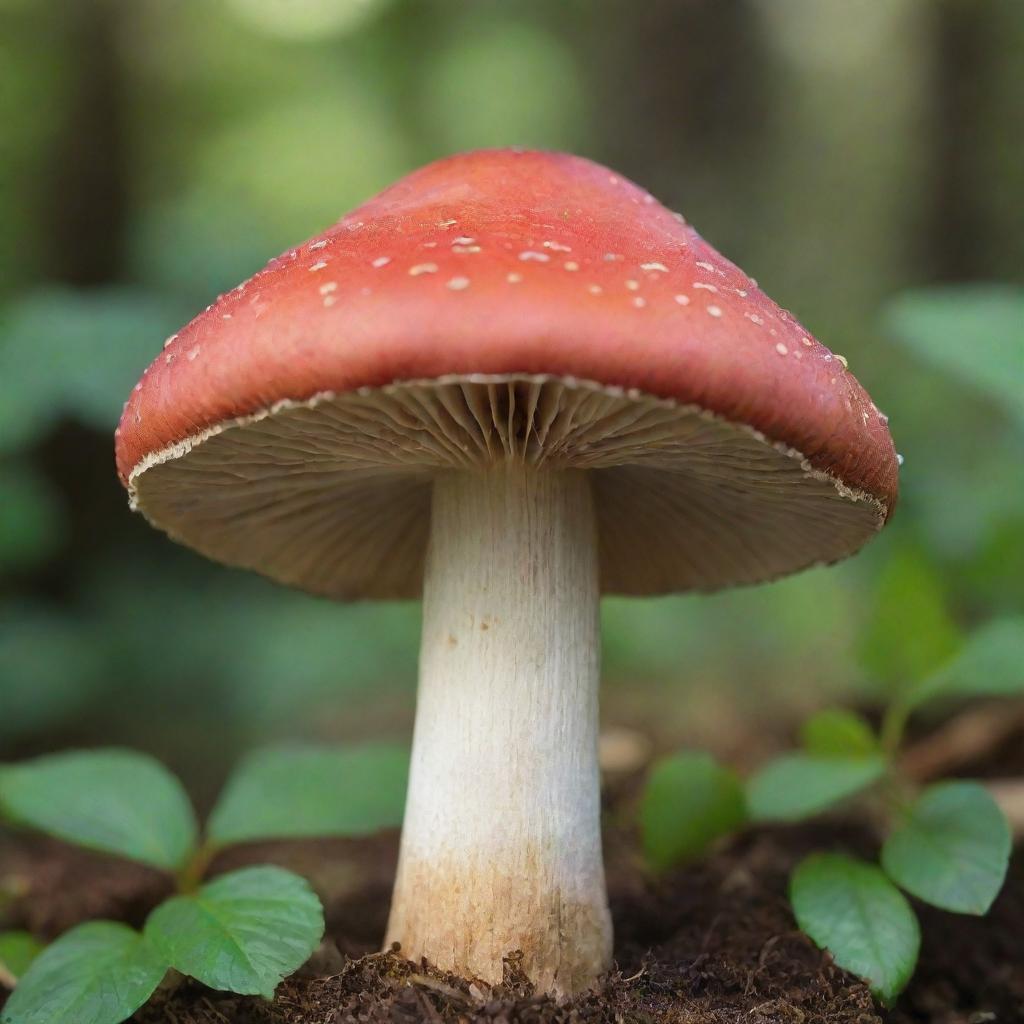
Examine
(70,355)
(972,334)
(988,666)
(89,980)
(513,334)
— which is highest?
(70,355)

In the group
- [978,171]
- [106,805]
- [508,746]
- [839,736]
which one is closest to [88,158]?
[106,805]

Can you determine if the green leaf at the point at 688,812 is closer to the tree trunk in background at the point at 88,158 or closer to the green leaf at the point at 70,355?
the green leaf at the point at 70,355

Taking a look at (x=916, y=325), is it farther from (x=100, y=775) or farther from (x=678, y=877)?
(x=100, y=775)

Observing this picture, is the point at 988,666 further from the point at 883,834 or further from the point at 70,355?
the point at 70,355

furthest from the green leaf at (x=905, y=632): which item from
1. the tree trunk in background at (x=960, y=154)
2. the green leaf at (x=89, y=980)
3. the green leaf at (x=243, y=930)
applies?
the tree trunk in background at (x=960, y=154)

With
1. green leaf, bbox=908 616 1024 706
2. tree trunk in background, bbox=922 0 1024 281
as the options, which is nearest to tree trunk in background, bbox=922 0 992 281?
tree trunk in background, bbox=922 0 1024 281

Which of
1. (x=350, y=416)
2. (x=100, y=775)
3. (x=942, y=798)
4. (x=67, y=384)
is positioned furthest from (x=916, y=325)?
(x=67, y=384)
